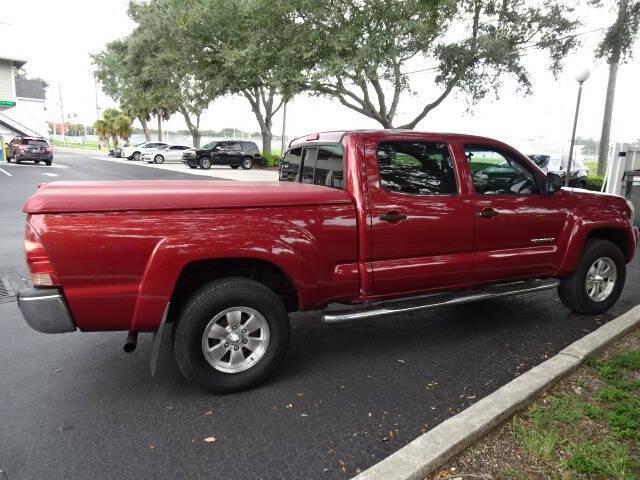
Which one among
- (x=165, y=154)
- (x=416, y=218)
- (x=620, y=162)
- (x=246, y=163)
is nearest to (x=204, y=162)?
(x=246, y=163)

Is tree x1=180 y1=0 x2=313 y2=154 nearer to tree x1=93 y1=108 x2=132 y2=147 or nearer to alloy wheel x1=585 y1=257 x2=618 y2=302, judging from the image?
alloy wheel x1=585 y1=257 x2=618 y2=302

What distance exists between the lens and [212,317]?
10.6 feet

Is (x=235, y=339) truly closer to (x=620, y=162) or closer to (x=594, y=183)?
(x=620, y=162)

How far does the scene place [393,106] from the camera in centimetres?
1952

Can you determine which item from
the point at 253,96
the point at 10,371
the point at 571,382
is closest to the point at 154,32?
the point at 253,96

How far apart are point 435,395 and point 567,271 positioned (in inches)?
86.4

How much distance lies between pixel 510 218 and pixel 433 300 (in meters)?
1.00

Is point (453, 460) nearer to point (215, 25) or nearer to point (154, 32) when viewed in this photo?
point (215, 25)

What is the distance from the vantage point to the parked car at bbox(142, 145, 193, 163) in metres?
34.3

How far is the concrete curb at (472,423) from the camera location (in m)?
2.43

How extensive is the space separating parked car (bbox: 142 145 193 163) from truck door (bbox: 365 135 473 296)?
3275 cm

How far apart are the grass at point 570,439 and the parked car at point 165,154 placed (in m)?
34.1

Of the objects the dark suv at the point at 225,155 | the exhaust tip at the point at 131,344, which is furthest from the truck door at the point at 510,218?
the dark suv at the point at 225,155

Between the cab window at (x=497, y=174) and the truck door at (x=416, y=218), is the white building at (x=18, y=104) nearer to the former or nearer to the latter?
the truck door at (x=416, y=218)
